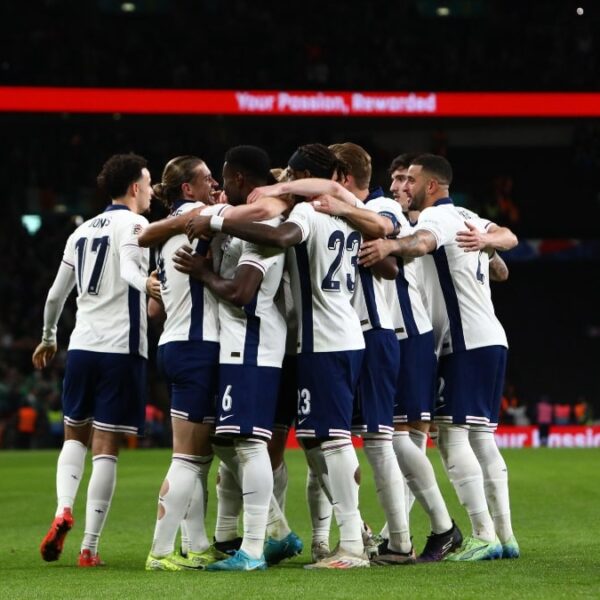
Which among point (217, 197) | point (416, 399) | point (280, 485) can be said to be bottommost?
point (280, 485)

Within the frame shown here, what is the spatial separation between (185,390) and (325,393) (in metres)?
0.73

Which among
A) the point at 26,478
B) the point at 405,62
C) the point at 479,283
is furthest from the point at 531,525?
the point at 405,62

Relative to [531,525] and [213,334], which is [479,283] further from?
[531,525]

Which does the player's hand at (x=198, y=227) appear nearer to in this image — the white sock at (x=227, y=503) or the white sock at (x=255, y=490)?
the white sock at (x=255, y=490)

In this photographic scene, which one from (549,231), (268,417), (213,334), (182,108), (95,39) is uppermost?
(95,39)

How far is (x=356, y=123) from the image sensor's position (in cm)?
2980

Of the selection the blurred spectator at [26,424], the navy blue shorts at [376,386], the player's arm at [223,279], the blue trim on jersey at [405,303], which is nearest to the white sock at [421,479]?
the navy blue shorts at [376,386]

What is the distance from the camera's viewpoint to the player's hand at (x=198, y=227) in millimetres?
6418

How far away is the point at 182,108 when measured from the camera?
27078mm

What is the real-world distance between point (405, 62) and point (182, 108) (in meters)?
5.58

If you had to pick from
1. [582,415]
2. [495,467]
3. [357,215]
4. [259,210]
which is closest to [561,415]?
[582,415]

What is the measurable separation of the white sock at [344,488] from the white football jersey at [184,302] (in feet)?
2.77

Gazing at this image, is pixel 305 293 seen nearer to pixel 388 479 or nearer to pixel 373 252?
pixel 373 252

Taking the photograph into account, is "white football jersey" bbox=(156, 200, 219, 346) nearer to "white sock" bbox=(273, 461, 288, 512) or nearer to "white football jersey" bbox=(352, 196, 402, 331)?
"white football jersey" bbox=(352, 196, 402, 331)
